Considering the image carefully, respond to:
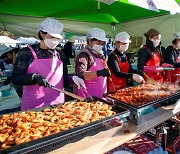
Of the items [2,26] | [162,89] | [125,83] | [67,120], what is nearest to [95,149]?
[67,120]

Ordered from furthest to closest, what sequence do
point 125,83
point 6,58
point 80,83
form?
point 6,58
point 125,83
point 80,83

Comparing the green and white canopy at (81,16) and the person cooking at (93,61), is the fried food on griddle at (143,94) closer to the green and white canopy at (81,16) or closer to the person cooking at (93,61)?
the person cooking at (93,61)

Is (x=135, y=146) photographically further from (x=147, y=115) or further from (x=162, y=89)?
(x=162, y=89)

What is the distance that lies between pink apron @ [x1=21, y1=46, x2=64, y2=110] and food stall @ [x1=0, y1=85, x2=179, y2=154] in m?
0.33

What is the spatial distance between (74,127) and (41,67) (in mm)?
841

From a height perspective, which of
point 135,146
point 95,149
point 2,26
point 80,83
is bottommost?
point 135,146

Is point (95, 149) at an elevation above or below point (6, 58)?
below

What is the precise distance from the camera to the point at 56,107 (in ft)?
5.44

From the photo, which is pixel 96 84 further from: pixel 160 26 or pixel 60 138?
pixel 160 26

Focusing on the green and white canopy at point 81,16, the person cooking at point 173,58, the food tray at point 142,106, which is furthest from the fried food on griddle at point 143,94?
the green and white canopy at point 81,16

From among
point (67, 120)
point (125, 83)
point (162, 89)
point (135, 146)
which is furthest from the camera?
point (125, 83)

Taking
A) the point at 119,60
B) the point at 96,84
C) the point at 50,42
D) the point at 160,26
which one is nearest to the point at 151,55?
the point at 119,60

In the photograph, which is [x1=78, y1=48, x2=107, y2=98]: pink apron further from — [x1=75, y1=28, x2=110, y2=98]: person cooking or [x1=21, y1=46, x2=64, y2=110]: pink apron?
[x1=21, y1=46, x2=64, y2=110]: pink apron

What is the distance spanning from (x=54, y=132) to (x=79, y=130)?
160mm
